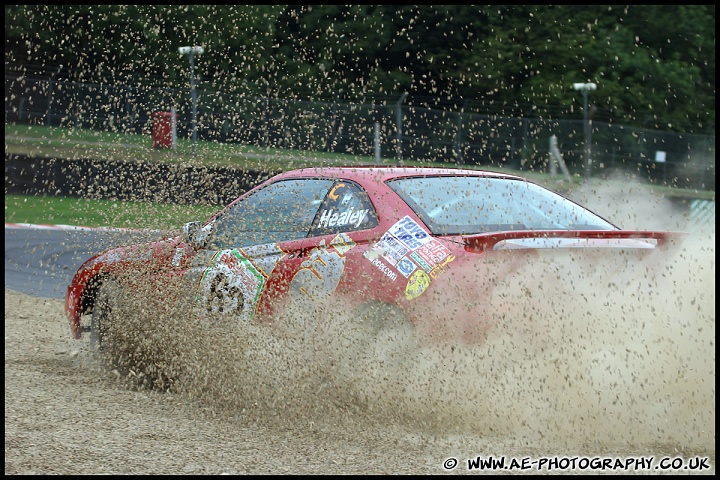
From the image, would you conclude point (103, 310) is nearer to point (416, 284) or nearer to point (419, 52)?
point (416, 284)

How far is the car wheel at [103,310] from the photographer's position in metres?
6.42

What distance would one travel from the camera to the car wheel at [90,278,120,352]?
6418 mm

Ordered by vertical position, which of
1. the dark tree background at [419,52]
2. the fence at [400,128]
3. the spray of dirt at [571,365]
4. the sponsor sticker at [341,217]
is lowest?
the spray of dirt at [571,365]

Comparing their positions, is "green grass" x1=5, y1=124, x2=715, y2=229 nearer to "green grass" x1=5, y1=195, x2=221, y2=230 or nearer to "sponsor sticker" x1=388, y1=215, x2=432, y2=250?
"green grass" x1=5, y1=195, x2=221, y2=230

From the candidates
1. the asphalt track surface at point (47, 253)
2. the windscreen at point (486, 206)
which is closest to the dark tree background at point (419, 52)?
the asphalt track surface at point (47, 253)

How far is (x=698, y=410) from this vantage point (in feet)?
14.9

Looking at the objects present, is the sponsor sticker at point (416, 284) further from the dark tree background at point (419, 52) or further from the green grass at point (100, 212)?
the dark tree background at point (419, 52)

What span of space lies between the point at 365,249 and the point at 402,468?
4.65ft

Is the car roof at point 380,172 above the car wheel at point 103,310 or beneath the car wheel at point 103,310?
above

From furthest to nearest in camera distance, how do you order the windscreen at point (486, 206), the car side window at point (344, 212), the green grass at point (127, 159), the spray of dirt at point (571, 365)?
1. the green grass at point (127, 159)
2. the car side window at point (344, 212)
3. the windscreen at point (486, 206)
4. the spray of dirt at point (571, 365)

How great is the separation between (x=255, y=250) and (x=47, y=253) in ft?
27.0

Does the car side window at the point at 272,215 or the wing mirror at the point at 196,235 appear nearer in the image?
the car side window at the point at 272,215

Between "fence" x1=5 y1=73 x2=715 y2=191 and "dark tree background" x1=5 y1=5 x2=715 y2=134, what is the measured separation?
0.96m

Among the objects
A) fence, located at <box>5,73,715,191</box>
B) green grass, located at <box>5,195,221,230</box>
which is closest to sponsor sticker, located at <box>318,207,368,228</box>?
green grass, located at <box>5,195,221,230</box>
